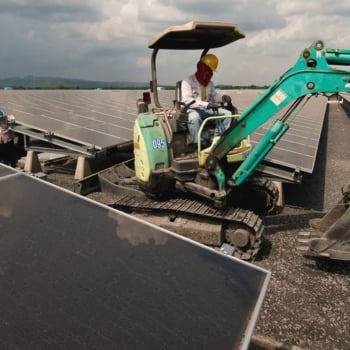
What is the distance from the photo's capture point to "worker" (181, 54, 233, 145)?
235 inches

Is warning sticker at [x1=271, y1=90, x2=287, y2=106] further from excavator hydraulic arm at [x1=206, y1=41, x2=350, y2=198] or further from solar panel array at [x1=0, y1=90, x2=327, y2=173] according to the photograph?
solar panel array at [x1=0, y1=90, x2=327, y2=173]

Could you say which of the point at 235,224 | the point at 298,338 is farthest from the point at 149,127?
the point at 298,338

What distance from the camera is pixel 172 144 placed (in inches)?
241

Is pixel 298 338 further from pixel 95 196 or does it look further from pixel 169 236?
pixel 95 196

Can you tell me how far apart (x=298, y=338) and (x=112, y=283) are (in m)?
2.55

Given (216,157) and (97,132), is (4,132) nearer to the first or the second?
(97,132)

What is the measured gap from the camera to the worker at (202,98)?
19.5 ft

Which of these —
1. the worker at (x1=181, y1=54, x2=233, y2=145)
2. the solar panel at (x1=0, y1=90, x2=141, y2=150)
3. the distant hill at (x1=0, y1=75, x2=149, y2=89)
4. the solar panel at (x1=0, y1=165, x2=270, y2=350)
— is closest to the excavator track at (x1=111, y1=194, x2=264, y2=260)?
the worker at (x1=181, y1=54, x2=233, y2=145)

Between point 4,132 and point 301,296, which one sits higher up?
point 4,132

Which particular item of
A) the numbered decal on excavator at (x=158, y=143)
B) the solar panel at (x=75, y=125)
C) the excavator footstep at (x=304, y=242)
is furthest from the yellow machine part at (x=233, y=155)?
the solar panel at (x=75, y=125)

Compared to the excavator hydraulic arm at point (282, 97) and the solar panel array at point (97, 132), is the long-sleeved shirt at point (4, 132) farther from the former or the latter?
the excavator hydraulic arm at point (282, 97)

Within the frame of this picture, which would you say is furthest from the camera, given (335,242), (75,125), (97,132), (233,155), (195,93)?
(75,125)

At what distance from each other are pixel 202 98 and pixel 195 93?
0.17 metres

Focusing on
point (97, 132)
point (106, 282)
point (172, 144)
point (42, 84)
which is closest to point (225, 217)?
point (172, 144)
